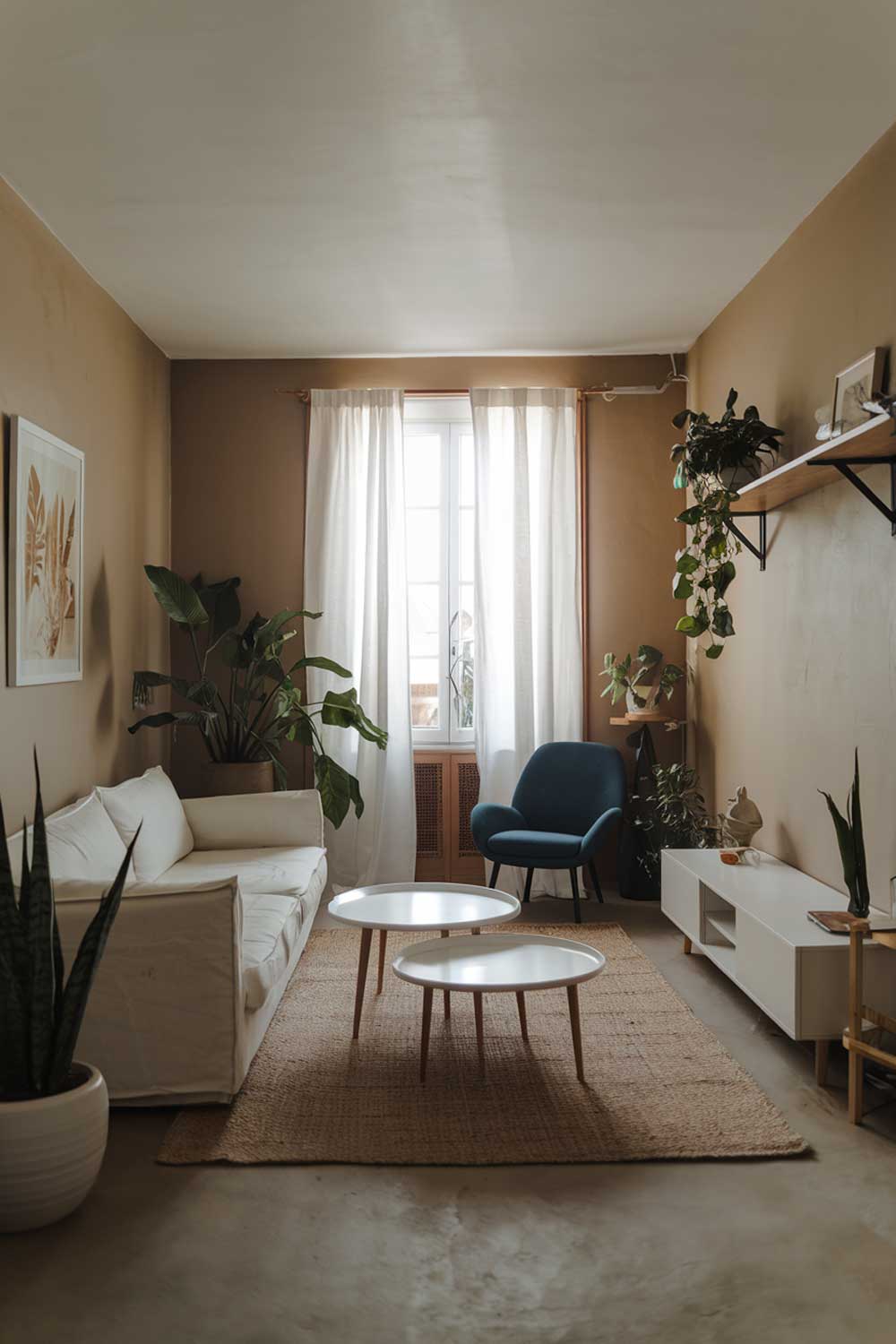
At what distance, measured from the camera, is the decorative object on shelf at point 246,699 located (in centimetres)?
493

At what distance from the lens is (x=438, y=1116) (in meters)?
2.87

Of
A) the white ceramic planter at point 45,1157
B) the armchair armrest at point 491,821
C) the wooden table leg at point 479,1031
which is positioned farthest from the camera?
the armchair armrest at point 491,821

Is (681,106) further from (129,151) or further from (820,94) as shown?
(129,151)

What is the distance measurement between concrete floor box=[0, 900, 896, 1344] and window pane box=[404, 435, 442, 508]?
12.3 feet

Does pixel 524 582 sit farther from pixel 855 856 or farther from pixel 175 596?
pixel 855 856

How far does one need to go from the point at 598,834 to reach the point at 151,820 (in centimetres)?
197

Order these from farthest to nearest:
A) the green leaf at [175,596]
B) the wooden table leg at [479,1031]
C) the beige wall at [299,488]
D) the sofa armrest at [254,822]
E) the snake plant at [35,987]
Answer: the beige wall at [299,488], the green leaf at [175,596], the sofa armrest at [254,822], the wooden table leg at [479,1031], the snake plant at [35,987]

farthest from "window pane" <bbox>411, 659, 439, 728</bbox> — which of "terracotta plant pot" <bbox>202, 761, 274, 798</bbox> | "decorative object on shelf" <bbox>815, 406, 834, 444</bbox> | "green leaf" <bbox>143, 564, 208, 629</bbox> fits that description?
"decorative object on shelf" <bbox>815, 406, 834, 444</bbox>

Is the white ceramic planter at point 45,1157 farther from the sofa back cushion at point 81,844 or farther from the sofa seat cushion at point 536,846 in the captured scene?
the sofa seat cushion at point 536,846

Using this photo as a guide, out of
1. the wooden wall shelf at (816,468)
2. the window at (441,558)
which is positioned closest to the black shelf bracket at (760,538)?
the wooden wall shelf at (816,468)

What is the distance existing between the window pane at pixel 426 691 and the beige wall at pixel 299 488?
82 centimetres

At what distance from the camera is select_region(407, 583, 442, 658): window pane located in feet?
18.9

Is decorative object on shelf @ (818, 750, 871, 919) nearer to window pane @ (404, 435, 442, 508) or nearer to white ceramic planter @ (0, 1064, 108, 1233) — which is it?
white ceramic planter @ (0, 1064, 108, 1233)

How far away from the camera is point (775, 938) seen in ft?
10.2
